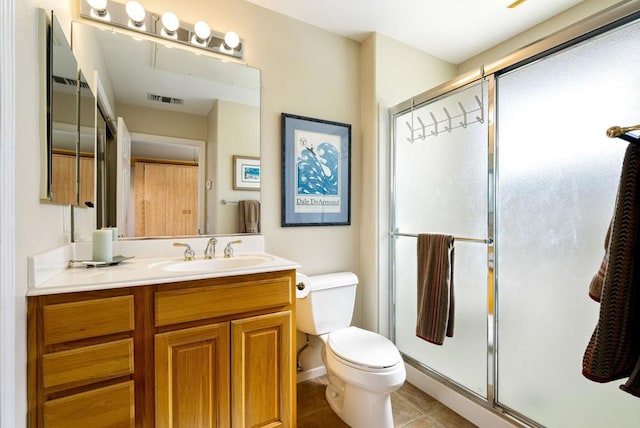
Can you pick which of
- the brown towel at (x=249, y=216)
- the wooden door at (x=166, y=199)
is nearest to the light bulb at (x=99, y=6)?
the wooden door at (x=166, y=199)

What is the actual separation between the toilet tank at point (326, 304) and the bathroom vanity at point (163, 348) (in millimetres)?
408

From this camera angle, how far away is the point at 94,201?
1.45 m

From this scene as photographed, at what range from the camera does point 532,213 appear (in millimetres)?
1446

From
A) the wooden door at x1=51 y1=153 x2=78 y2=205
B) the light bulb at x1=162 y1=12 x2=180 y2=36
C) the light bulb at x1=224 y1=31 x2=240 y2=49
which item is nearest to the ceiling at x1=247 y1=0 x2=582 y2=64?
the light bulb at x1=224 y1=31 x2=240 y2=49

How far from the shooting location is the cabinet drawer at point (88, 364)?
0.95 metres

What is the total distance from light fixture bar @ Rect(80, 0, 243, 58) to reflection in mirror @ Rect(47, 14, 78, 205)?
45 cm

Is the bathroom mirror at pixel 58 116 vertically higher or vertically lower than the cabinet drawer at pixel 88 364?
higher

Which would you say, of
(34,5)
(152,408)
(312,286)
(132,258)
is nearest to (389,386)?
(312,286)

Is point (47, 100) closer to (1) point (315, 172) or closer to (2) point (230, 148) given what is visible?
(2) point (230, 148)

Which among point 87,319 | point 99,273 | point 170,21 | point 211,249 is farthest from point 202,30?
point 87,319

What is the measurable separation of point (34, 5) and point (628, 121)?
7.10 ft

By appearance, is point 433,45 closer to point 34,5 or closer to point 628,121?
point 628,121

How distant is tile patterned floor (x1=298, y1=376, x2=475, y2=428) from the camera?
165 cm

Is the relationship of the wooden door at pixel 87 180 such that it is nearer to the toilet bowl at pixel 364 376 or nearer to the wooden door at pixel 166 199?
the wooden door at pixel 166 199
